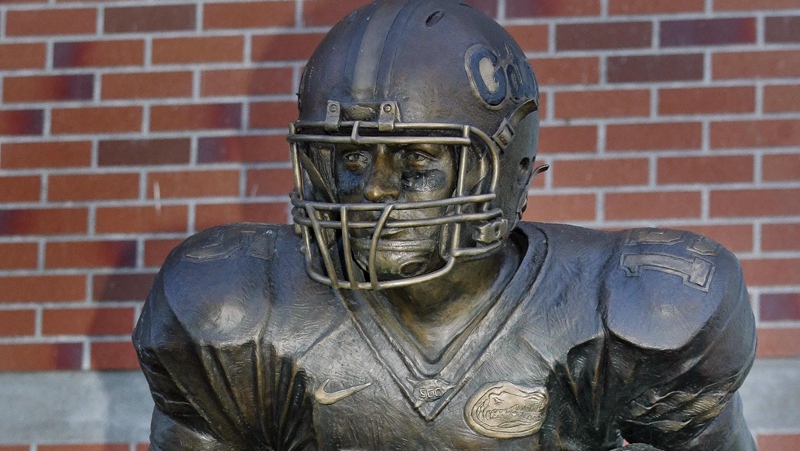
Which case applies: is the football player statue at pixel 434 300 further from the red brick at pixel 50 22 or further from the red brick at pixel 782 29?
the red brick at pixel 50 22

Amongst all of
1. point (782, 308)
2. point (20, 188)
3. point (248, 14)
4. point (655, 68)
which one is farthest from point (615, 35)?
point (20, 188)

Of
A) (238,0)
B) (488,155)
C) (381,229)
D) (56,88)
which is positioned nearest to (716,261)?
(488,155)

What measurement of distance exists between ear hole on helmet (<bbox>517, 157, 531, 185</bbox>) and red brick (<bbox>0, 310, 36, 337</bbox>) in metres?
1.46

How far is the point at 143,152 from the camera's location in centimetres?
343

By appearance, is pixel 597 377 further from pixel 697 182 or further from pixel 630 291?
Result: pixel 697 182

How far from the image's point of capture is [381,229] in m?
2.22

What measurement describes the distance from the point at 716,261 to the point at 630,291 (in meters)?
0.16

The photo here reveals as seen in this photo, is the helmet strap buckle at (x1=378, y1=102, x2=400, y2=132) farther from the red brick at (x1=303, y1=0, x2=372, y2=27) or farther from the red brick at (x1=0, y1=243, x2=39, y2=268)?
the red brick at (x1=0, y1=243, x2=39, y2=268)

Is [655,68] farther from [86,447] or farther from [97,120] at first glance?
[86,447]

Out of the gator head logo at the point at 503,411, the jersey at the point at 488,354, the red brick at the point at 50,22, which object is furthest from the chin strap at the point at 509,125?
the red brick at the point at 50,22

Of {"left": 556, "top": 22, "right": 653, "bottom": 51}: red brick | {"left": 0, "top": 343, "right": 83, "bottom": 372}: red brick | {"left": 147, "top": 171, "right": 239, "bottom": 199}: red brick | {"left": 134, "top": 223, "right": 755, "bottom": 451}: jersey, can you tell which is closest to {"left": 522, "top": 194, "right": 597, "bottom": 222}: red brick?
{"left": 556, "top": 22, "right": 653, "bottom": 51}: red brick

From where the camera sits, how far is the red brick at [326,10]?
11.2 ft

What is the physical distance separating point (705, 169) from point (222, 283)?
4.39ft

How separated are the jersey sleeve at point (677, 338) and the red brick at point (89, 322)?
1410mm
